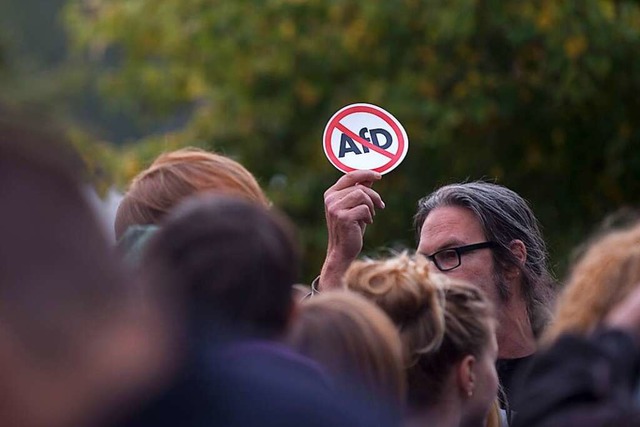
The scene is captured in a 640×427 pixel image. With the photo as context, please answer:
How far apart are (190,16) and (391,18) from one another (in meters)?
2.12

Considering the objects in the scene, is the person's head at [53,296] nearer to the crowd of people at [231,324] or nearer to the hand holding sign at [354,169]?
the crowd of people at [231,324]

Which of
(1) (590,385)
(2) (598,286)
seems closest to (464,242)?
(2) (598,286)

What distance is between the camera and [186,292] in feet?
Result: 6.57

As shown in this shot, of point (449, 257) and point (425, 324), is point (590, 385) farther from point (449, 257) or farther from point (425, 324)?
point (449, 257)

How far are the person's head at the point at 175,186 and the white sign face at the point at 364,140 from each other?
2.83ft

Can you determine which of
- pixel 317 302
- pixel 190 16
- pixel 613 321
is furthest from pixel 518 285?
pixel 190 16

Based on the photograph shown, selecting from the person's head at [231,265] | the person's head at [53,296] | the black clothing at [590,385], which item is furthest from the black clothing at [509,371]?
the person's head at [53,296]

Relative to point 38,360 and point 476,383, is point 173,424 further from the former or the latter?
point 476,383

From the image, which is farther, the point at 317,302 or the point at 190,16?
the point at 190,16

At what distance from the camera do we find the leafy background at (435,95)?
910 centimetres

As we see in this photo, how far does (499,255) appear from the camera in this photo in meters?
3.97

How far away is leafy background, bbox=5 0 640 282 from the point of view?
9.10 m

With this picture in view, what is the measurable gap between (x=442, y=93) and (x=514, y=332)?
5.73 metres

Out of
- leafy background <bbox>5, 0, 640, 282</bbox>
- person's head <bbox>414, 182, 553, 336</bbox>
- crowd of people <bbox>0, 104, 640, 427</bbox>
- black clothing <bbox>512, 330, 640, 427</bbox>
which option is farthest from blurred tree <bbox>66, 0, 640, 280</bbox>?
black clothing <bbox>512, 330, 640, 427</bbox>
